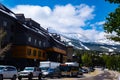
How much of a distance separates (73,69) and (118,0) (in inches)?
2148

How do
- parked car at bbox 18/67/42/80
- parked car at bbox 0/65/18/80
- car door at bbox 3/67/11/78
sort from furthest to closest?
parked car at bbox 18/67/42/80
car door at bbox 3/67/11/78
parked car at bbox 0/65/18/80

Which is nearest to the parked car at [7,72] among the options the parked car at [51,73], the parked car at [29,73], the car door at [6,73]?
the car door at [6,73]

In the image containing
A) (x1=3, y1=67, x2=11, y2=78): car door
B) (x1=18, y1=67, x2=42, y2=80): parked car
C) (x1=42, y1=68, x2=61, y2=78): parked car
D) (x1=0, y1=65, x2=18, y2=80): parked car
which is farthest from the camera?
(x1=42, y1=68, x2=61, y2=78): parked car

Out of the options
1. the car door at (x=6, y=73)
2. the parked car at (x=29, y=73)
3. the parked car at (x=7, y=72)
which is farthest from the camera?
the parked car at (x=29, y=73)

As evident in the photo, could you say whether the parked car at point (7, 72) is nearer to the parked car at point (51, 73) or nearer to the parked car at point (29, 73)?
the parked car at point (29, 73)

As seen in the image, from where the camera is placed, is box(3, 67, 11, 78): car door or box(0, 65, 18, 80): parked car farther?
box(3, 67, 11, 78): car door

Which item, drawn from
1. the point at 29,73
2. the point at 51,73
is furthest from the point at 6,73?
the point at 51,73

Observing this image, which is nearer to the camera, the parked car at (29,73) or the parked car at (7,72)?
the parked car at (7,72)

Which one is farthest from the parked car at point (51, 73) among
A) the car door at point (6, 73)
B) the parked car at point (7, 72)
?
the car door at point (6, 73)

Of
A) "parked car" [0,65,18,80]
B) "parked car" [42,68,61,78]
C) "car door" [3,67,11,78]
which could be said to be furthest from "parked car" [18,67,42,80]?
"parked car" [42,68,61,78]

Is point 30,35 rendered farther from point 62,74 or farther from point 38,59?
point 62,74

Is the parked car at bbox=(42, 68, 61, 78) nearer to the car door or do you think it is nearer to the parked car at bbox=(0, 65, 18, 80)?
the parked car at bbox=(0, 65, 18, 80)

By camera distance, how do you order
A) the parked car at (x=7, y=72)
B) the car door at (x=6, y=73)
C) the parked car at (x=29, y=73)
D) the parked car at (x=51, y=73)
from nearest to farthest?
the parked car at (x=7, y=72) < the car door at (x=6, y=73) < the parked car at (x=29, y=73) < the parked car at (x=51, y=73)

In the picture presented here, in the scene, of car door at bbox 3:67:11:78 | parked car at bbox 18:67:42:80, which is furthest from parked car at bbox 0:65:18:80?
parked car at bbox 18:67:42:80
